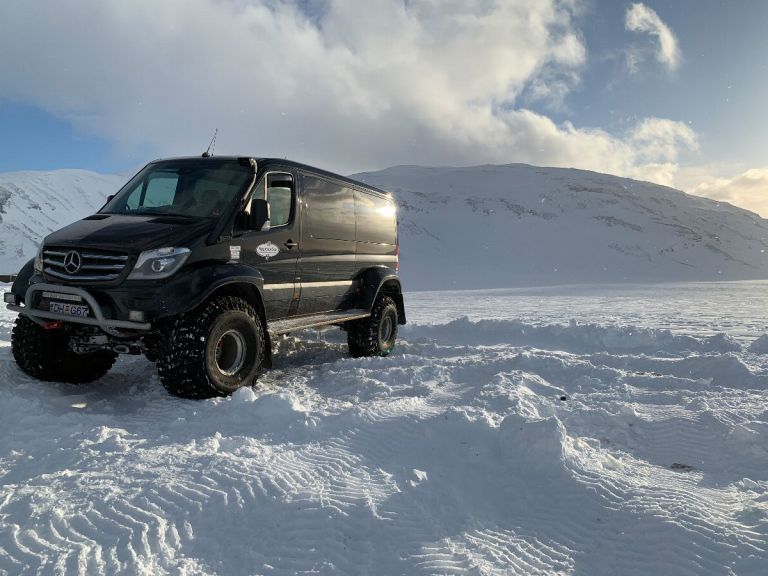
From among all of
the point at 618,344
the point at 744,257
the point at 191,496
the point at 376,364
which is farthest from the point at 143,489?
the point at 744,257

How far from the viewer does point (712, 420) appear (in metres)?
4.25

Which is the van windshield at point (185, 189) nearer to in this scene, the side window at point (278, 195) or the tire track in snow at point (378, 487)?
the side window at point (278, 195)

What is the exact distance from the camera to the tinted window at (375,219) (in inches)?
291

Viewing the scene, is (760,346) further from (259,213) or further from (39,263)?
(39,263)

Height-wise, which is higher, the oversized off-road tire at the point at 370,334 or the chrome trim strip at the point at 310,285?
the chrome trim strip at the point at 310,285

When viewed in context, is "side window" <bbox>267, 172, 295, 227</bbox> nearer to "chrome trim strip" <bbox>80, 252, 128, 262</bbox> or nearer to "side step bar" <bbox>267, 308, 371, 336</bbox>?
"side step bar" <bbox>267, 308, 371, 336</bbox>

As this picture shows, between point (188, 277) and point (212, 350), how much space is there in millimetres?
662

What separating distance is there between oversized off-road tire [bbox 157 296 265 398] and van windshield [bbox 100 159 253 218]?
1029 mm

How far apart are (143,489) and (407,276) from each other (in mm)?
36326

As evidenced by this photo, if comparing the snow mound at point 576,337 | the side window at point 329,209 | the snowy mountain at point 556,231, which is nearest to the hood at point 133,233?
the side window at point 329,209

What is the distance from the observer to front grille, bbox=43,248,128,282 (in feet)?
14.3

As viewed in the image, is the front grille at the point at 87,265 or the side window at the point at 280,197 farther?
the side window at the point at 280,197

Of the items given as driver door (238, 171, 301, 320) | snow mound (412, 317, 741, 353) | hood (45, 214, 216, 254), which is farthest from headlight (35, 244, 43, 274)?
snow mound (412, 317, 741, 353)

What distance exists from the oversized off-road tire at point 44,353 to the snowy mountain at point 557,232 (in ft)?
96.3
